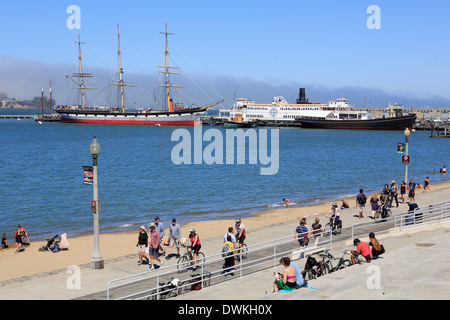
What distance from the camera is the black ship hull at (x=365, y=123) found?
151875mm

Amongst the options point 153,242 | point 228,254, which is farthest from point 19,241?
point 228,254

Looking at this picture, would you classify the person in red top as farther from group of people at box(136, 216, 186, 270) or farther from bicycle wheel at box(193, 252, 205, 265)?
group of people at box(136, 216, 186, 270)

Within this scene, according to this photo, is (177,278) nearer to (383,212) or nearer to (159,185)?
(383,212)

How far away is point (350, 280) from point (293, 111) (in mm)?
168462

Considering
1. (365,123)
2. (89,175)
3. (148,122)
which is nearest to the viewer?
(89,175)

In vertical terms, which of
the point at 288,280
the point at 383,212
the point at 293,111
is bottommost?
the point at 383,212

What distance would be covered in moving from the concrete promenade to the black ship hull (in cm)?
14195

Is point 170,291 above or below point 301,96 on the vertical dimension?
below

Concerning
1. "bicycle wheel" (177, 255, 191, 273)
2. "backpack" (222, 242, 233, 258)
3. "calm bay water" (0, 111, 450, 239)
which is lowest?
"calm bay water" (0, 111, 450, 239)

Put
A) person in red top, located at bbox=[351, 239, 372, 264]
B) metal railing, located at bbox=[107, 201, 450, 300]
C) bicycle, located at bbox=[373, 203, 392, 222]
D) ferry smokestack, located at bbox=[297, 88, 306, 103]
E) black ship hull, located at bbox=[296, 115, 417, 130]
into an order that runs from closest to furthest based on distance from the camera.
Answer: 1. metal railing, located at bbox=[107, 201, 450, 300]
2. person in red top, located at bbox=[351, 239, 372, 264]
3. bicycle, located at bbox=[373, 203, 392, 222]
4. black ship hull, located at bbox=[296, 115, 417, 130]
5. ferry smokestack, located at bbox=[297, 88, 306, 103]

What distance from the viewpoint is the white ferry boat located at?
16450 centimetres

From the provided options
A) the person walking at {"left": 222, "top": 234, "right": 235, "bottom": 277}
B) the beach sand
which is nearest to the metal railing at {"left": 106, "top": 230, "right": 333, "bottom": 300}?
the person walking at {"left": 222, "top": 234, "right": 235, "bottom": 277}

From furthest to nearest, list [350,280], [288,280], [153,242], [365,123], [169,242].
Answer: [365,123], [169,242], [153,242], [350,280], [288,280]

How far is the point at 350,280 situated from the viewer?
1070cm
